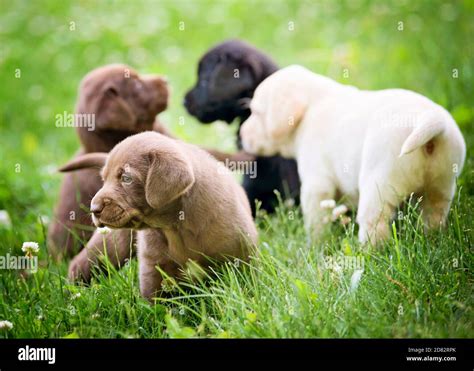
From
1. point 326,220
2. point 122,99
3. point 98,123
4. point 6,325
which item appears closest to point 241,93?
point 122,99

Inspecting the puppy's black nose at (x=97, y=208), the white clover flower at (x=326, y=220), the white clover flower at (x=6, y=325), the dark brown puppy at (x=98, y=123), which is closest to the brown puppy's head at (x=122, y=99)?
the dark brown puppy at (x=98, y=123)

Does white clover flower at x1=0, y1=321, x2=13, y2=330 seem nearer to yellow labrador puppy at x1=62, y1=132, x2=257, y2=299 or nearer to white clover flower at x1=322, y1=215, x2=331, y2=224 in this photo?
yellow labrador puppy at x1=62, y1=132, x2=257, y2=299

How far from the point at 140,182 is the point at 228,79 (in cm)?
224

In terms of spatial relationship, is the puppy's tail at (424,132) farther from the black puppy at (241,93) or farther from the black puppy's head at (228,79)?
the black puppy's head at (228,79)

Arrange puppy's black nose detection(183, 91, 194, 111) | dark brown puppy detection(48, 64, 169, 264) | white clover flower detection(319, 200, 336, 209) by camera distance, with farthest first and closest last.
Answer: puppy's black nose detection(183, 91, 194, 111)
dark brown puppy detection(48, 64, 169, 264)
white clover flower detection(319, 200, 336, 209)

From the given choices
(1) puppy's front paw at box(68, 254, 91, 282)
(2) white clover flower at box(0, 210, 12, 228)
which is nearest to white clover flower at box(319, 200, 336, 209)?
(1) puppy's front paw at box(68, 254, 91, 282)

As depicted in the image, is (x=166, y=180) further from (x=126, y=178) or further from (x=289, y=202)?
(x=289, y=202)

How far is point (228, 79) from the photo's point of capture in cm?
582

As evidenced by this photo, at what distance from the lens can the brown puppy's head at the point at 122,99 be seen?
5219 mm

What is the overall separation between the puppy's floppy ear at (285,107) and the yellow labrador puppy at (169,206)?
988 millimetres

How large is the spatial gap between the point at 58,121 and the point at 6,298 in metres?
3.40

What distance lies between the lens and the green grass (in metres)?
3.64

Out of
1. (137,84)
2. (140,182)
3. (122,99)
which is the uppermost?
(137,84)
